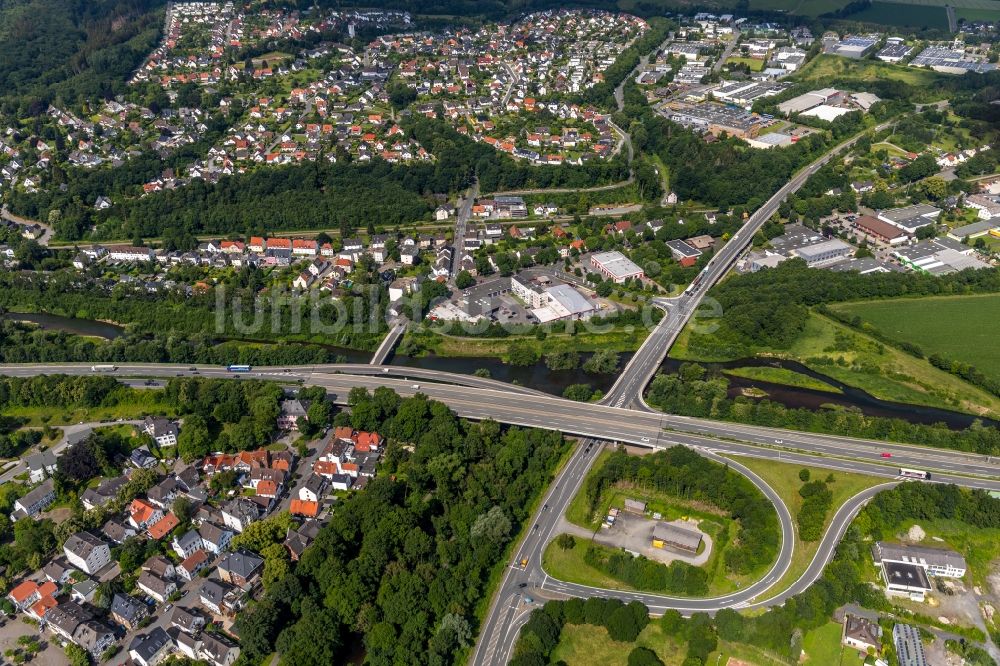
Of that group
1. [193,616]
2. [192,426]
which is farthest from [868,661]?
[192,426]

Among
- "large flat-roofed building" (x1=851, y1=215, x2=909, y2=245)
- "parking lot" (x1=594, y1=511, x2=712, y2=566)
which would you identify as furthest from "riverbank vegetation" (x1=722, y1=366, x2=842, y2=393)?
"large flat-roofed building" (x1=851, y1=215, x2=909, y2=245)

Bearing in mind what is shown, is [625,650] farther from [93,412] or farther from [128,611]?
[93,412]

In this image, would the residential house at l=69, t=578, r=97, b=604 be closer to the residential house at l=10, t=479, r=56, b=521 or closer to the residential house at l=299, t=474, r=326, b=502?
the residential house at l=10, t=479, r=56, b=521

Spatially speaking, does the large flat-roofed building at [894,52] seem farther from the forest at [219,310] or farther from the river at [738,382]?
the forest at [219,310]

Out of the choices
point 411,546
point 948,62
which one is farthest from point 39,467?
point 948,62

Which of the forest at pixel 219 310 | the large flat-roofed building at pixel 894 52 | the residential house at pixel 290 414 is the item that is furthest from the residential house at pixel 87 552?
the large flat-roofed building at pixel 894 52

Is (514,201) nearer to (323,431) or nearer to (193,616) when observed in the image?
(323,431)
